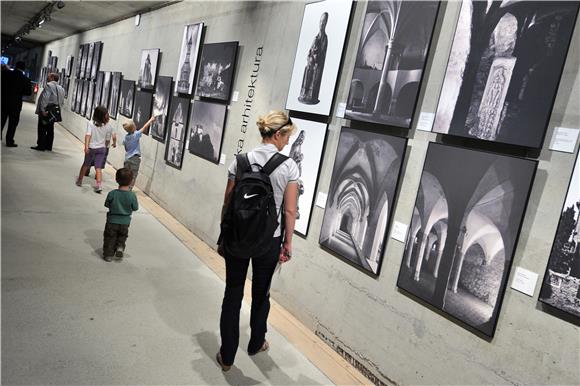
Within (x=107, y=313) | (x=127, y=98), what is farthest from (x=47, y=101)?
(x=107, y=313)

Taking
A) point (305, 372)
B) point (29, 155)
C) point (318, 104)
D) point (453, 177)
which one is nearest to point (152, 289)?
point (305, 372)

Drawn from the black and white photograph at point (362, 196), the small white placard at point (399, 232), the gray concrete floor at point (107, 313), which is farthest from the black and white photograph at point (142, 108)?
the small white placard at point (399, 232)

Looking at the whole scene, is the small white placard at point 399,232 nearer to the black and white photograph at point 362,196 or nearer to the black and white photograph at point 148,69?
the black and white photograph at point 362,196

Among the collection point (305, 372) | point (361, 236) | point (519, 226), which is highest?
point (519, 226)

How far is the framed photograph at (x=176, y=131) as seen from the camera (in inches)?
262

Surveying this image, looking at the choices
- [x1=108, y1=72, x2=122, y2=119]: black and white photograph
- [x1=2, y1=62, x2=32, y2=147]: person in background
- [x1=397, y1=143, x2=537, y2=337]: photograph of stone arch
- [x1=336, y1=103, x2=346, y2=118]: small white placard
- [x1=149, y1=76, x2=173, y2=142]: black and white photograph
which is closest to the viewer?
[x1=397, y1=143, x2=537, y2=337]: photograph of stone arch

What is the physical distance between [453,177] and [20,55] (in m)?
44.3

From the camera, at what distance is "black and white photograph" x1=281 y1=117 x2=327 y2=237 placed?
3777 mm

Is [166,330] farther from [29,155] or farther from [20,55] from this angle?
[20,55]

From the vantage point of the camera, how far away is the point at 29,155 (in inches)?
354

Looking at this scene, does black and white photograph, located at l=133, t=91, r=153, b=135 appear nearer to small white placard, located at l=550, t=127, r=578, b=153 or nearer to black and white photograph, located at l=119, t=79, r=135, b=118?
black and white photograph, located at l=119, t=79, r=135, b=118

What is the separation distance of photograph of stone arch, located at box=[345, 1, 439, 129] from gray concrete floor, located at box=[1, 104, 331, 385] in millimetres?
1905

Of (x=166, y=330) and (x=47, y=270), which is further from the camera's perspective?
(x=47, y=270)

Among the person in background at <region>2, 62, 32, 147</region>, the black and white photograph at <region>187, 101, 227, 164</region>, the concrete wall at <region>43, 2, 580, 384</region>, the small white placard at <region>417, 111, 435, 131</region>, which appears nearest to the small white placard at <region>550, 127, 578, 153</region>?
the concrete wall at <region>43, 2, 580, 384</region>
